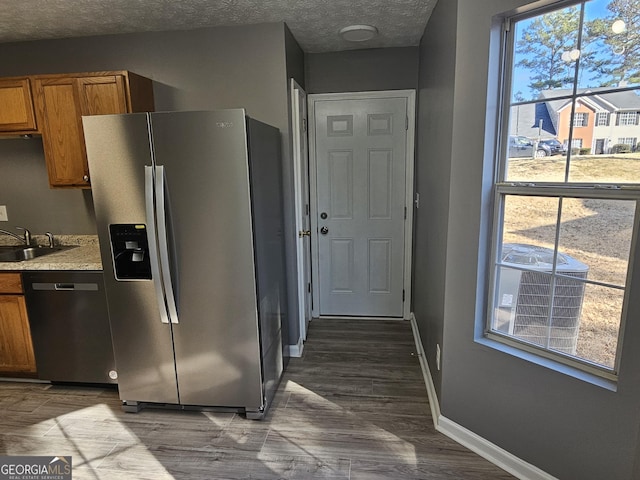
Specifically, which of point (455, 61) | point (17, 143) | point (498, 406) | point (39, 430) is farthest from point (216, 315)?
point (17, 143)

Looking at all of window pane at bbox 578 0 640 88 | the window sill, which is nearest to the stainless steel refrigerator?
the window sill

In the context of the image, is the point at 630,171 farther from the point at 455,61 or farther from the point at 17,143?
the point at 17,143

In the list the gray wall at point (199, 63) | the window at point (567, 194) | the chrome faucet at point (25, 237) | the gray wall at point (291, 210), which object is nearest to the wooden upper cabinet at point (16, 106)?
the gray wall at point (199, 63)

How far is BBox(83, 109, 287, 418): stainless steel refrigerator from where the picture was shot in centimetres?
197

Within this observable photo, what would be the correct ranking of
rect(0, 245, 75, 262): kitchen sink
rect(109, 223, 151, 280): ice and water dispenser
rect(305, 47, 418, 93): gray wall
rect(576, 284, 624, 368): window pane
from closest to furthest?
rect(576, 284, 624, 368): window pane, rect(109, 223, 151, 280): ice and water dispenser, rect(0, 245, 75, 262): kitchen sink, rect(305, 47, 418, 93): gray wall

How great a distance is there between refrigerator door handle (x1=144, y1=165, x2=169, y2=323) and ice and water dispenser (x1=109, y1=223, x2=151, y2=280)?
3.1 inches

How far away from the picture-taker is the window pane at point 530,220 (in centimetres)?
162

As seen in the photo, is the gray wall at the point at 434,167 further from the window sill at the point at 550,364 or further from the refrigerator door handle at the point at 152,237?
the refrigerator door handle at the point at 152,237

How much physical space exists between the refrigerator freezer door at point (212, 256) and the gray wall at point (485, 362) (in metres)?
1.06

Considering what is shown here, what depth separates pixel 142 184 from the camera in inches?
79.8

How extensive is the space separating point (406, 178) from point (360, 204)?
1.55 feet

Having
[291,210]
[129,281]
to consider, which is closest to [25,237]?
[129,281]

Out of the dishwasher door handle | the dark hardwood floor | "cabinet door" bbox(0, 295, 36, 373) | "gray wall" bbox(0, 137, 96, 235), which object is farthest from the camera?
"gray wall" bbox(0, 137, 96, 235)

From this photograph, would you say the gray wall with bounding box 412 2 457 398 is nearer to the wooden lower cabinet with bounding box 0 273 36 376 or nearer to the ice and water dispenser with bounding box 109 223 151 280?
the ice and water dispenser with bounding box 109 223 151 280
